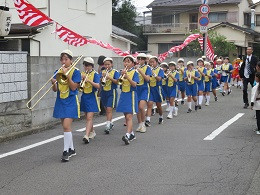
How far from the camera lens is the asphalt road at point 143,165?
579cm

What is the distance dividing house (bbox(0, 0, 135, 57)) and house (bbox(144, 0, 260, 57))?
706 inches

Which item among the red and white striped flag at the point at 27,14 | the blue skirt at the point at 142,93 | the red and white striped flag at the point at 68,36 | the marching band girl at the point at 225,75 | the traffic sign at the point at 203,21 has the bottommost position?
the blue skirt at the point at 142,93

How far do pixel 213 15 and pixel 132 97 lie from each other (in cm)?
3680

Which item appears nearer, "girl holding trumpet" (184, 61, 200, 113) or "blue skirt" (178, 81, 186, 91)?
"girl holding trumpet" (184, 61, 200, 113)

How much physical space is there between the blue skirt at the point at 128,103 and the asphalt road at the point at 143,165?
25.8 inches

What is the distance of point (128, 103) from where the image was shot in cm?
895

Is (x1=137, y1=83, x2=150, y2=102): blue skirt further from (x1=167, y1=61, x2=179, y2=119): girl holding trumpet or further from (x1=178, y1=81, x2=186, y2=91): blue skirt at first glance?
(x1=178, y1=81, x2=186, y2=91): blue skirt

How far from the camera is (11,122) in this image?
982 centimetres

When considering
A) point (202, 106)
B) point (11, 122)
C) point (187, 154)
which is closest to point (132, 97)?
point (187, 154)

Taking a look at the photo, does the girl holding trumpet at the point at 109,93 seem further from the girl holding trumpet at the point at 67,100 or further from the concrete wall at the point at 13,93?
the girl holding trumpet at the point at 67,100

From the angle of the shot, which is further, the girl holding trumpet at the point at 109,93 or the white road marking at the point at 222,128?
the girl holding trumpet at the point at 109,93

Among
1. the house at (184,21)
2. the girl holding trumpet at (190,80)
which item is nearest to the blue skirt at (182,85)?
the girl holding trumpet at (190,80)

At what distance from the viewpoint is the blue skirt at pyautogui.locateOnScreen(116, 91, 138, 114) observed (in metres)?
8.90

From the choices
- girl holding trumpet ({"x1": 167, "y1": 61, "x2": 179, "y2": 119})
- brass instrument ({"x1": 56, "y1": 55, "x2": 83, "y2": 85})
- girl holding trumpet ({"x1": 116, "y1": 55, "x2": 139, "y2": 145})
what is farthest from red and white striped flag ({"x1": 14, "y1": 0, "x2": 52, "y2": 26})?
girl holding trumpet ({"x1": 167, "y1": 61, "x2": 179, "y2": 119})
